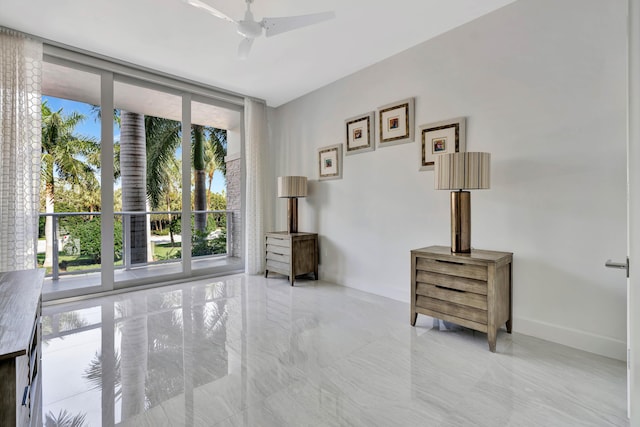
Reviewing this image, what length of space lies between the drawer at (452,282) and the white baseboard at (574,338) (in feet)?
1.95

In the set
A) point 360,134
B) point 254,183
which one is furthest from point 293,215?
point 360,134

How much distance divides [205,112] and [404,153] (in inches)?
123

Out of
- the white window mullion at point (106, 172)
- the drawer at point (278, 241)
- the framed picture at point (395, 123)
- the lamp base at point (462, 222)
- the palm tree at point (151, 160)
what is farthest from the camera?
the palm tree at point (151, 160)

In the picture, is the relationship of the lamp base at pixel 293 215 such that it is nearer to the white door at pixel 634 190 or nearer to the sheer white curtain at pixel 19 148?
the sheer white curtain at pixel 19 148

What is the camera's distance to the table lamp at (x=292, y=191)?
407cm

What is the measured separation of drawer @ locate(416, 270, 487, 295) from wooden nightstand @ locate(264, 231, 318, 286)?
6.01 ft

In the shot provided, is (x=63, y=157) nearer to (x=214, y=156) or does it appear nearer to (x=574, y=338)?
(x=214, y=156)

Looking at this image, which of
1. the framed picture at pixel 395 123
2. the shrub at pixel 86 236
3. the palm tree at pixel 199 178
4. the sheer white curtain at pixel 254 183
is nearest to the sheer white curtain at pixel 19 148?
the shrub at pixel 86 236

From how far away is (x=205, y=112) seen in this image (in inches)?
184

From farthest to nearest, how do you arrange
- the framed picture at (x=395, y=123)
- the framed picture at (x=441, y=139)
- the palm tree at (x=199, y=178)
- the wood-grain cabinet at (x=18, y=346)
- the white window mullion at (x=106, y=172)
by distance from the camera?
the palm tree at (x=199, y=178) < the white window mullion at (x=106, y=172) < the framed picture at (x=395, y=123) < the framed picture at (x=441, y=139) < the wood-grain cabinet at (x=18, y=346)

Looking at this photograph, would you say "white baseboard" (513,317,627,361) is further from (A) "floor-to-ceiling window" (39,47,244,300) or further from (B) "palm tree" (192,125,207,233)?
(B) "palm tree" (192,125,207,233)

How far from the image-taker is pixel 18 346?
3.01 feet


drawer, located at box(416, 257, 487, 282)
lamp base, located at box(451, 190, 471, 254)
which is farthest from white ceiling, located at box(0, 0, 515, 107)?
drawer, located at box(416, 257, 487, 282)

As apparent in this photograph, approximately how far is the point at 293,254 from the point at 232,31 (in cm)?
256
